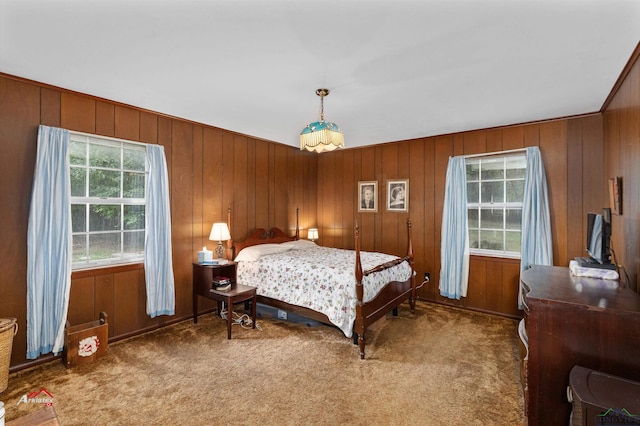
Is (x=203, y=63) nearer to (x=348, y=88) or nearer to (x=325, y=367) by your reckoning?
(x=348, y=88)

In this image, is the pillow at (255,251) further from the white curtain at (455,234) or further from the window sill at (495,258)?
the window sill at (495,258)

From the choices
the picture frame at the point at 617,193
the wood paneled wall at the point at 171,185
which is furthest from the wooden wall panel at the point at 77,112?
the picture frame at the point at 617,193

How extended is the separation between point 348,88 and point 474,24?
1.20 m

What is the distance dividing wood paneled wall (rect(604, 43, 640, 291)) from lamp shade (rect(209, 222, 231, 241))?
402cm

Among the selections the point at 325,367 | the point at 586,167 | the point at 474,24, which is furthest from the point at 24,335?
the point at 586,167

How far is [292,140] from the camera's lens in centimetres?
507

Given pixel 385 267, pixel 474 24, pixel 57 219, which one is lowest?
pixel 385 267

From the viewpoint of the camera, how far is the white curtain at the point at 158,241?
3.58 metres

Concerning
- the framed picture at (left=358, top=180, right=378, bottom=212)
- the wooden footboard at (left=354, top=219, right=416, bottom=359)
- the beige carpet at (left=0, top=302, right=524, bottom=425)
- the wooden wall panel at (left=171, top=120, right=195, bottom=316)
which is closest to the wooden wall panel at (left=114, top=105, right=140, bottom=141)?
the wooden wall panel at (left=171, top=120, right=195, bottom=316)

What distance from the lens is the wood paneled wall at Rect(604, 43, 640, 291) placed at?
232cm

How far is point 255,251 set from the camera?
4.27 meters

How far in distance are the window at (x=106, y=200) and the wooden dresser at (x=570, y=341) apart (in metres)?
3.87

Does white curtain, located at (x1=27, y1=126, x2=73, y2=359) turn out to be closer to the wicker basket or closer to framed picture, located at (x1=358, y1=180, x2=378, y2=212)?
the wicker basket

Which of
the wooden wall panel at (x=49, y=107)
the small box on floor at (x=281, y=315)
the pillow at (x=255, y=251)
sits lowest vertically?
the small box on floor at (x=281, y=315)
